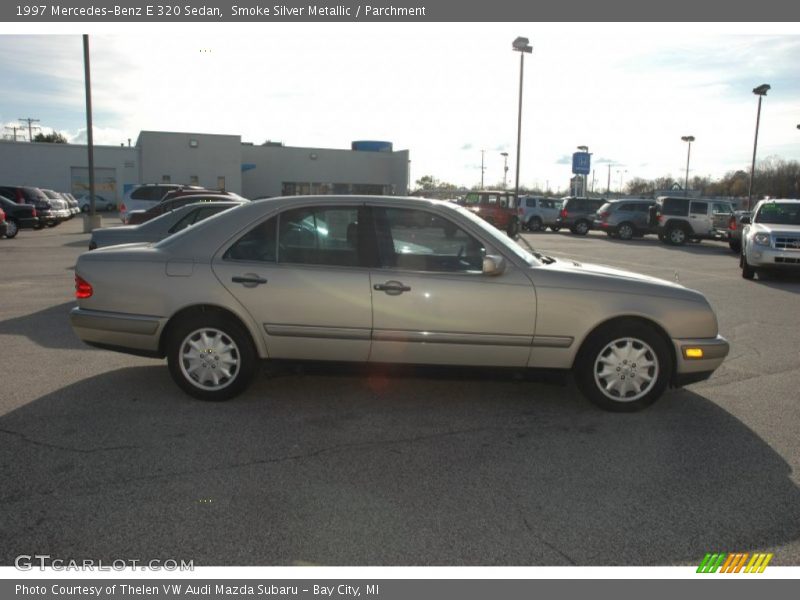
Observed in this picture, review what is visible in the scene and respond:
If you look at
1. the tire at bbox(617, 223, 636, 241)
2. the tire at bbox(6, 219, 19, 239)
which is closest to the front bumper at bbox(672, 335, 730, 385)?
the tire at bbox(6, 219, 19, 239)

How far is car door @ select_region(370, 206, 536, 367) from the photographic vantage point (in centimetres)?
469

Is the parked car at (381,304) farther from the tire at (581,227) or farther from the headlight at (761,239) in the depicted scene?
the tire at (581,227)

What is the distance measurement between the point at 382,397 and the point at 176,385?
5.65 ft

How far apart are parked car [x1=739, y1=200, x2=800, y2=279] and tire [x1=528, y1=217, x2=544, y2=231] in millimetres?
18856

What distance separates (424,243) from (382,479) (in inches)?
75.3

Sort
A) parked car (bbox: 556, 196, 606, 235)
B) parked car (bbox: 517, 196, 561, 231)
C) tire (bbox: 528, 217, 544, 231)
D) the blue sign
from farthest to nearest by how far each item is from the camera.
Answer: the blue sign
tire (bbox: 528, 217, 544, 231)
parked car (bbox: 517, 196, 561, 231)
parked car (bbox: 556, 196, 606, 235)

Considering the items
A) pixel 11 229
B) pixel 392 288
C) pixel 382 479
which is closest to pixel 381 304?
pixel 392 288

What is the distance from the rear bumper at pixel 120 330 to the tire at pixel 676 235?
24.4 m

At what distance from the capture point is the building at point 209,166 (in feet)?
149

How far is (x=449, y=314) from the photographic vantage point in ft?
15.4

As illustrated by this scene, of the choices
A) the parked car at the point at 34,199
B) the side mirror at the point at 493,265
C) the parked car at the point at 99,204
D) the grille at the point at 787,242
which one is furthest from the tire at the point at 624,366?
the parked car at the point at 99,204

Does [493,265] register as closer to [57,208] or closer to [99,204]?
[57,208]

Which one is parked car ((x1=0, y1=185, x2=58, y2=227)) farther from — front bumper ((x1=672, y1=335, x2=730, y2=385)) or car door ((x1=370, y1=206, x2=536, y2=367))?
front bumper ((x1=672, y1=335, x2=730, y2=385))

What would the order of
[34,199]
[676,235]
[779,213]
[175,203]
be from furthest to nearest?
[34,199], [676,235], [175,203], [779,213]
